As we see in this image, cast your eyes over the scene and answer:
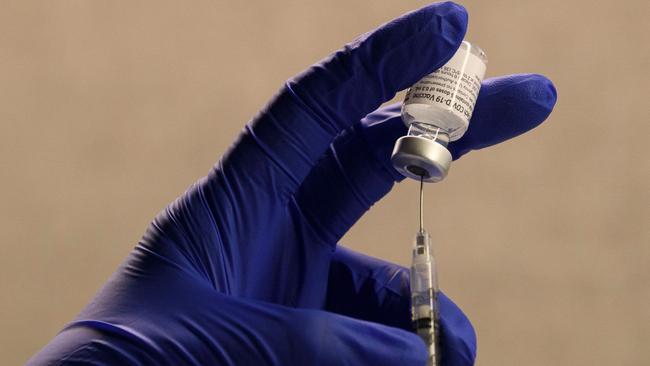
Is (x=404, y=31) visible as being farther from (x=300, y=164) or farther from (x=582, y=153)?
(x=582, y=153)

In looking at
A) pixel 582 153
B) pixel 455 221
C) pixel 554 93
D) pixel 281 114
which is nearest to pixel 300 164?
pixel 281 114

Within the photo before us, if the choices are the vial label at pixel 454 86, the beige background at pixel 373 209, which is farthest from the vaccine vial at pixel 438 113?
the beige background at pixel 373 209

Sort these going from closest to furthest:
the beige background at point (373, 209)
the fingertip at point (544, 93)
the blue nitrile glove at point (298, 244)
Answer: the blue nitrile glove at point (298, 244) → the fingertip at point (544, 93) → the beige background at point (373, 209)

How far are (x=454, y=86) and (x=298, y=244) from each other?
0.95ft

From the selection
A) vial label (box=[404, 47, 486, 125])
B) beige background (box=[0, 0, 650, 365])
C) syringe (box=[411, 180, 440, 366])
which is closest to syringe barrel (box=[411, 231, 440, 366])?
syringe (box=[411, 180, 440, 366])

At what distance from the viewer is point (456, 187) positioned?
1.61 meters

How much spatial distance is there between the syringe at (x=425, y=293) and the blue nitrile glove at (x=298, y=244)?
51mm

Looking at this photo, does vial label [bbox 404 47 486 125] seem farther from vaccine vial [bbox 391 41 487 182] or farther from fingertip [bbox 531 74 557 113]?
fingertip [bbox 531 74 557 113]

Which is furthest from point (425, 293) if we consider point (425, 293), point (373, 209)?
point (373, 209)

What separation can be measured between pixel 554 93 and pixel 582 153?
0.55 m

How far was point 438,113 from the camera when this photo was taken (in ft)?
3.17

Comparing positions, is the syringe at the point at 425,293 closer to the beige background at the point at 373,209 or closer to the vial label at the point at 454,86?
the vial label at the point at 454,86

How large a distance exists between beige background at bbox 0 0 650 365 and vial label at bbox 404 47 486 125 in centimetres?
64

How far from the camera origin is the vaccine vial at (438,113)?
37.4 inches
